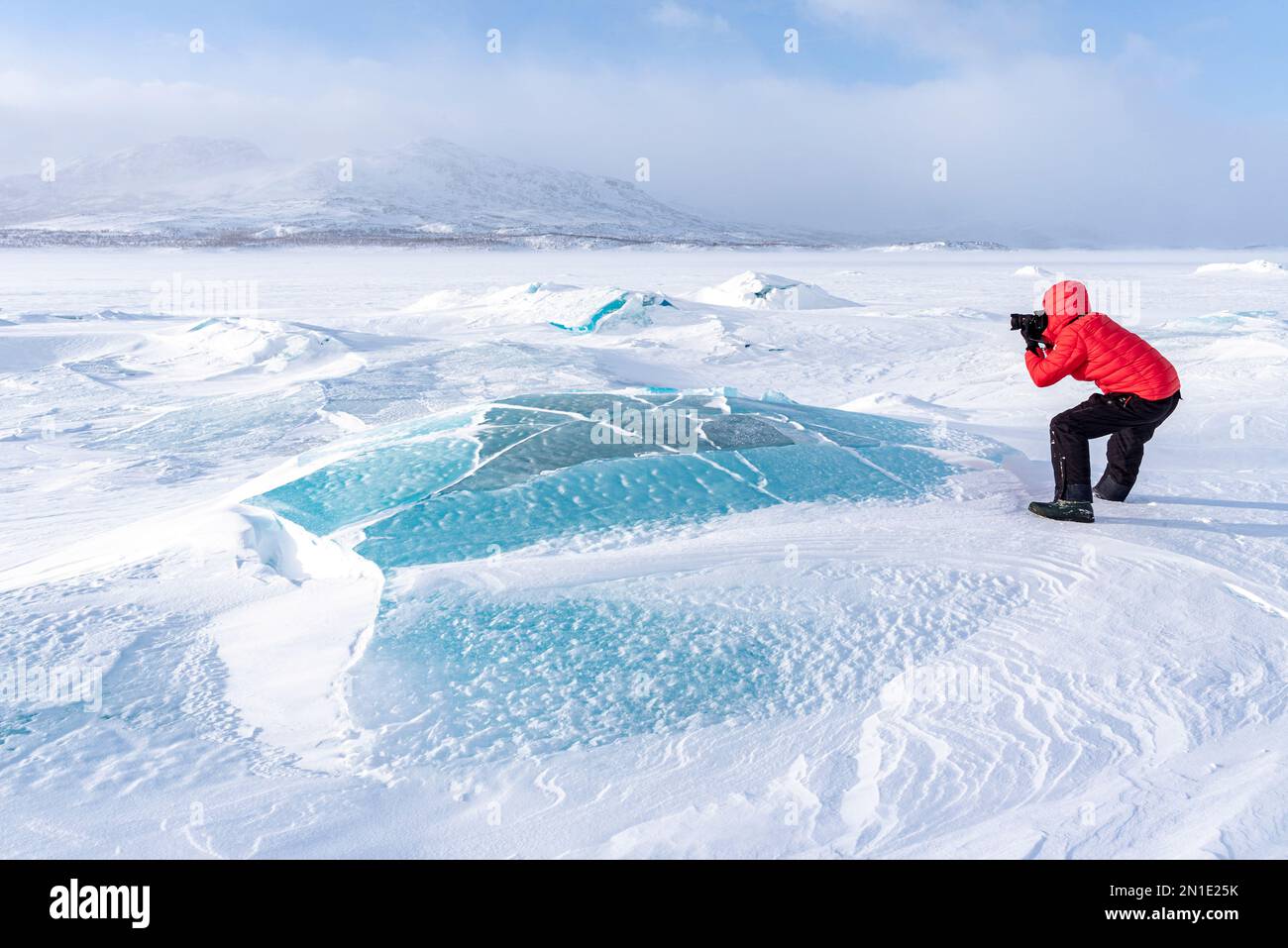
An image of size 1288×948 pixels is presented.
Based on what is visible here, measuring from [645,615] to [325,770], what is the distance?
92 cm

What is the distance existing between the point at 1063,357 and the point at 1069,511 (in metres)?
0.56

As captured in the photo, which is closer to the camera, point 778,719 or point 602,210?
point 778,719

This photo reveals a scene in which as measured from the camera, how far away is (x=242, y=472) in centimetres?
528

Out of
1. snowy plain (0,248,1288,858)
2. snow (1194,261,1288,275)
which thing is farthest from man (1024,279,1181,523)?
snow (1194,261,1288,275)

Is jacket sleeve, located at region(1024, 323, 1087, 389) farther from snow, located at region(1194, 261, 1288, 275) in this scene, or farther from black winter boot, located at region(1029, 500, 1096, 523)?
snow, located at region(1194, 261, 1288, 275)

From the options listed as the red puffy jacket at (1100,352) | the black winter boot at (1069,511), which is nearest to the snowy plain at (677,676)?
the black winter boot at (1069,511)

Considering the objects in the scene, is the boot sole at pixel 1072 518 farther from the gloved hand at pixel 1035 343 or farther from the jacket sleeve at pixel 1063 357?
the gloved hand at pixel 1035 343

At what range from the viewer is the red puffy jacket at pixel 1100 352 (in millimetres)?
3285

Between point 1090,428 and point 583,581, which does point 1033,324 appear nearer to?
point 1090,428

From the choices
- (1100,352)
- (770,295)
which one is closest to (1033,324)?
(1100,352)

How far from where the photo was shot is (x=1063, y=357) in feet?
10.9

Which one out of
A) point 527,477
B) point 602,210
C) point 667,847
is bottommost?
point 667,847

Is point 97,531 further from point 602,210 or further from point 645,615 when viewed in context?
point 602,210

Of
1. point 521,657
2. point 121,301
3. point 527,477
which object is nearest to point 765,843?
point 521,657
